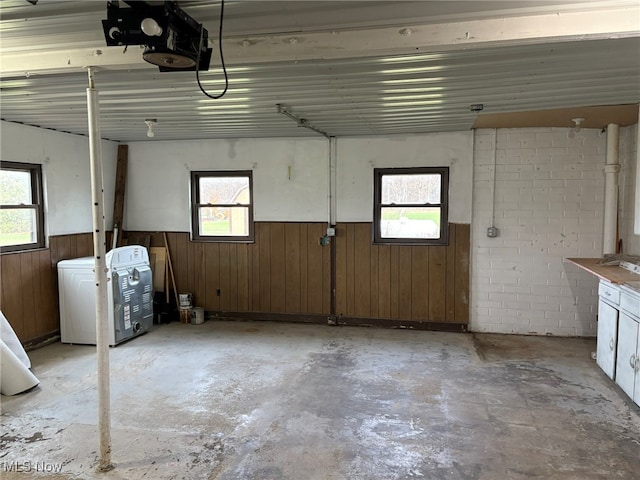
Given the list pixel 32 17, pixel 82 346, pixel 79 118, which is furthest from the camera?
pixel 82 346

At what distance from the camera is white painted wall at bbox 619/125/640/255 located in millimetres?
4664

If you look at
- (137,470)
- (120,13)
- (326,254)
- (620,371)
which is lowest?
(137,470)

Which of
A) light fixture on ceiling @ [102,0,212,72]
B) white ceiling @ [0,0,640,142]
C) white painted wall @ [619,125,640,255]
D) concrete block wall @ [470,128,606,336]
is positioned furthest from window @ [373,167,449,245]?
light fixture on ceiling @ [102,0,212,72]

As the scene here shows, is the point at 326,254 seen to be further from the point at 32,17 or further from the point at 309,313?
the point at 32,17

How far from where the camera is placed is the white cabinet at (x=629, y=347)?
10.7 ft

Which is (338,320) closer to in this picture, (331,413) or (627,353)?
(331,413)

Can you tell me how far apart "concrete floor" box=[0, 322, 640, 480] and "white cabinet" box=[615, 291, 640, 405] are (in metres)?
0.17

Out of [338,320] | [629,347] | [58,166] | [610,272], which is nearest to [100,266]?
[58,166]

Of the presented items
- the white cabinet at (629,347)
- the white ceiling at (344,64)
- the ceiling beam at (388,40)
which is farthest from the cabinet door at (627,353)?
the ceiling beam at (388,40)

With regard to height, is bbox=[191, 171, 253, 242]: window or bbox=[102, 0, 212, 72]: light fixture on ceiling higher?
bbox=[102, 0, 212, 72]: light fixture on ceiling

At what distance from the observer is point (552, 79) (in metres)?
3.23

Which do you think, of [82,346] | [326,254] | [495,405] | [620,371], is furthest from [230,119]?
[620,371]

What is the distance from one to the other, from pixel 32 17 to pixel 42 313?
12.2 ft

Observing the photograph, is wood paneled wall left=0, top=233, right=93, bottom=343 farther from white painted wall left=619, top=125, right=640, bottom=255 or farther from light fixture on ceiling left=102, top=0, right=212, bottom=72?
white painted wall left=619, top=125, right=640, bottom=255
